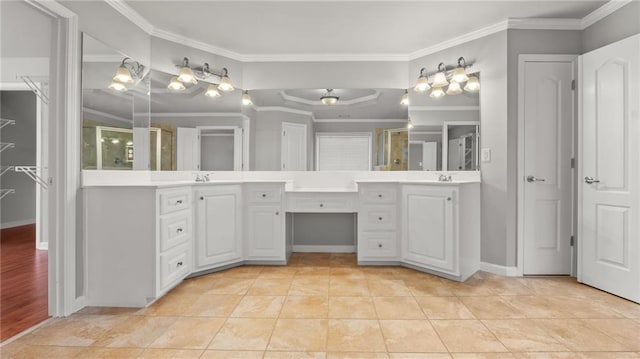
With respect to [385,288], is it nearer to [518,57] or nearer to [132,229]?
[132,229]

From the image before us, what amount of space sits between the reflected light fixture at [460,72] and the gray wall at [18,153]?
6208 millimetres

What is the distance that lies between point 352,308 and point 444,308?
2.08ft

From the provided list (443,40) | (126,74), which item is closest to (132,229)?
(126,74)

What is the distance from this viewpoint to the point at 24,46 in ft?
10.8

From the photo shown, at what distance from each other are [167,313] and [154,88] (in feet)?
6.87

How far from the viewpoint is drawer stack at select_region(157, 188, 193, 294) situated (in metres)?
2.29

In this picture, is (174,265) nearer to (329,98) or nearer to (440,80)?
(329,98)

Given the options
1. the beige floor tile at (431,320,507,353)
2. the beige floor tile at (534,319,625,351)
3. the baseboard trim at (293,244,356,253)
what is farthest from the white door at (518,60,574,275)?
the baseboard trim at (293,244,356,253)

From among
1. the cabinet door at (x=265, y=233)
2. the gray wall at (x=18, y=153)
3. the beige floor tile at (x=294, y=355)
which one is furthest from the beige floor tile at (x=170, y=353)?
the gray wall at (x=18, y=153)

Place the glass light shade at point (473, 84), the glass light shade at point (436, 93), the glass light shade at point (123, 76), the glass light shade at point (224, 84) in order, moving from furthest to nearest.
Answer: the glass light shade at point (224, 84)
the glass light shade at point (436, 93)
the glass light shade at point (473, 84)
the glass light shade at point (123, 76)

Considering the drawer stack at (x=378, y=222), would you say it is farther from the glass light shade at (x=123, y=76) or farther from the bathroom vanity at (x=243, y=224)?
the glass light shade at (x=123, y=76)

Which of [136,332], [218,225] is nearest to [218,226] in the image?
[218,225]

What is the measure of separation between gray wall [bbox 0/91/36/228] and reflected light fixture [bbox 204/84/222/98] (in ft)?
12.3

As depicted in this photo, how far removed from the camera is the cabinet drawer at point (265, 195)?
3.18 m
